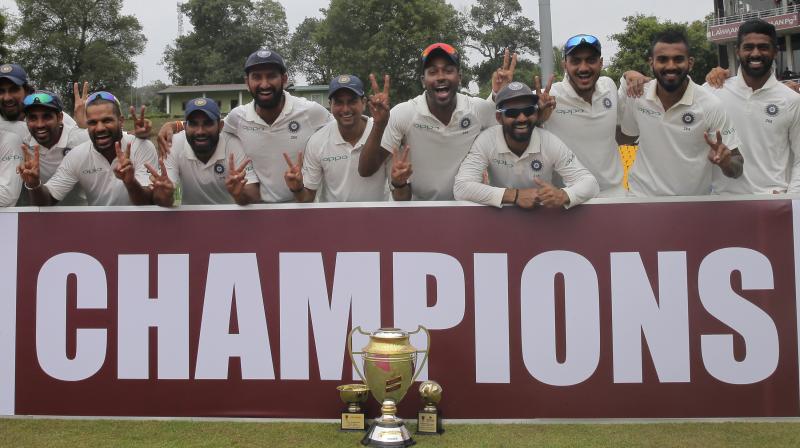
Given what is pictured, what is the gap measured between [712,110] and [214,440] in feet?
13.4

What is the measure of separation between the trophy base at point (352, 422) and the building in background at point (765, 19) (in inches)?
1572

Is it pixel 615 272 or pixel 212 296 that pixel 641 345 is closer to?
pixel 615 272

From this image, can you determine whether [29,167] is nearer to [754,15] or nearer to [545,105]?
[545,105]

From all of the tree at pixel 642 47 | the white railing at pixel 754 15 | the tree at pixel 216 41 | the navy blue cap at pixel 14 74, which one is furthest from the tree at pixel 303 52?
the navy blue cap at pixel 14 74

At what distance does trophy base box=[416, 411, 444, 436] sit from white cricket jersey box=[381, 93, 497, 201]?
165 centimetres

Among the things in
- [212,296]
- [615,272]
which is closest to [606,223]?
[615,272]

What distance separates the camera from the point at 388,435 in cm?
477

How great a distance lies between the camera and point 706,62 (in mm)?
59188

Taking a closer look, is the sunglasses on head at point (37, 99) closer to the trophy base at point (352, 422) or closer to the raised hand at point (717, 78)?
the trophy base at point (352, 422)

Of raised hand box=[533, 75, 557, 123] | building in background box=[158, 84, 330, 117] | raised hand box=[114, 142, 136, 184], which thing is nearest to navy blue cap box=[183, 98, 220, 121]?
raised hand box=[114, 142, 136, 184]

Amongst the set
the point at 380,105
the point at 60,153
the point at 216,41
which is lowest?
the point at 60,153

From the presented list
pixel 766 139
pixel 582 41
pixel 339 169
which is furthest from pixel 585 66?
pixel 339 169

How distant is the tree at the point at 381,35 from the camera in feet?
186

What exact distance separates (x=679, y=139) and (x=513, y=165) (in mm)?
1208
